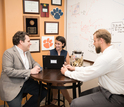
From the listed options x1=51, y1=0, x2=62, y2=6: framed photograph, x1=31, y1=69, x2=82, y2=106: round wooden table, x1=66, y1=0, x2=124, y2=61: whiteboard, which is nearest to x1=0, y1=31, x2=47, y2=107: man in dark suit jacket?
x1=31, y1=69, x2=82, y2=106: round wooden table

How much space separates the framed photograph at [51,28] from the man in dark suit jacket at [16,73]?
38.0 inches

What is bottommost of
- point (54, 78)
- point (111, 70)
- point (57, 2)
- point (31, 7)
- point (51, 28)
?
point (54, 78)

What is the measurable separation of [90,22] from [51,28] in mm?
938

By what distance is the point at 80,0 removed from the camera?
294cm

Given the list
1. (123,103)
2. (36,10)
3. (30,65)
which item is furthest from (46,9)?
(123,103)

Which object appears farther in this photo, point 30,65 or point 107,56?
point 30,65

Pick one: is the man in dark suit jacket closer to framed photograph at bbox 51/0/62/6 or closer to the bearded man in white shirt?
the bearded man in white shirt

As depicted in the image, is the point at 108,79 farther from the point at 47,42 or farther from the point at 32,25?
the point at 32,25

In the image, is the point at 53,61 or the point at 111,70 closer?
the point at 111,70

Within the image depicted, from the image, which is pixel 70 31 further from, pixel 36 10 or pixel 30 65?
pixel 30 65

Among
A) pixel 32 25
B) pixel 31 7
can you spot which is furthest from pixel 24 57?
pixel 31 7

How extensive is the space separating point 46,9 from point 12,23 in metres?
0.79

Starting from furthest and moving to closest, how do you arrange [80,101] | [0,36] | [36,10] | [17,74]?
[36,10] → [0,36] → [17,74] → [80,101]

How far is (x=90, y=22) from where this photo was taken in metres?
2.71
